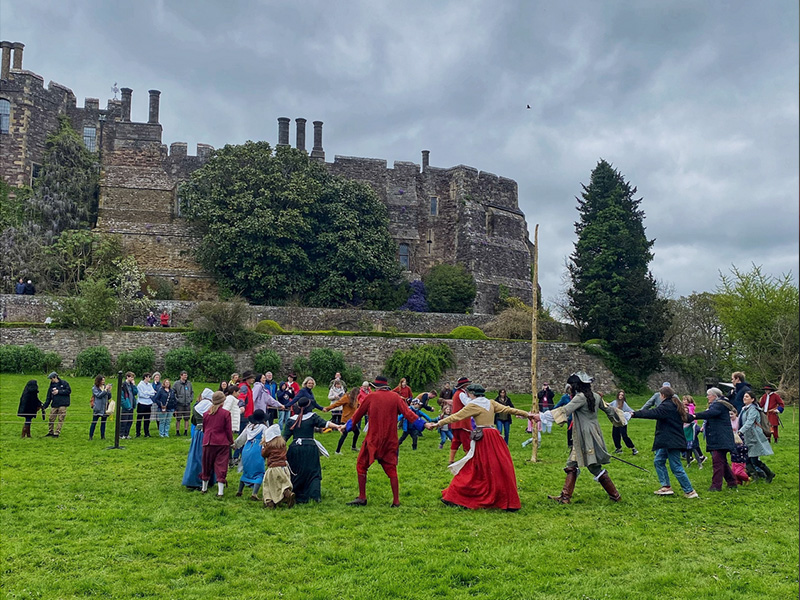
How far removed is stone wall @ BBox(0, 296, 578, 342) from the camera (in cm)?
3042

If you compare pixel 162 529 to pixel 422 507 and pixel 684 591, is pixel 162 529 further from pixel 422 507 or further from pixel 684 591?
pixel 684 591

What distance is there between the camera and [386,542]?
803 centimetres

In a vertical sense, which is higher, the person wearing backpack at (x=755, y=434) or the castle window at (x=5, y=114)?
the castle window at (x=5, y=114)

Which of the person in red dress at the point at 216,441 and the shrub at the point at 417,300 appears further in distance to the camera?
the shrub at the point at 417,300

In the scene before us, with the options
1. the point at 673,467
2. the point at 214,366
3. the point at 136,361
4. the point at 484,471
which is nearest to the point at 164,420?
the point at 484,471

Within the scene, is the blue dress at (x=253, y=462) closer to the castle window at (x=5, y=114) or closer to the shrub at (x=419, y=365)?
the shrub at (x=419, y=365)

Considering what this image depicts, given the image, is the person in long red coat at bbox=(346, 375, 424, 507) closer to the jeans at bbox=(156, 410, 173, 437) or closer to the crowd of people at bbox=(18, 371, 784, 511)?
the crowd of people at bbox=(18, 371, 784, 511)

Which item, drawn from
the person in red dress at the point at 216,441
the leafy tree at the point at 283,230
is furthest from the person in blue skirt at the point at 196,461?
the leafy tree at the point at 283,230

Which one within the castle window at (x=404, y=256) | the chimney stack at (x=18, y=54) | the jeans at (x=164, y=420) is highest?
the chimney stack at (x=18, y=54)

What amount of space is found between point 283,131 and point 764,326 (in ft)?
102

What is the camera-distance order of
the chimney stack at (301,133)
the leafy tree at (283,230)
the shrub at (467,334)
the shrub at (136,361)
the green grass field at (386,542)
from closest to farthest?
the green grass field at (386,542), the shrub at (136,361), the shrub at (467,334), the leafy tree at (283,230), the chimney stack at (301,133)

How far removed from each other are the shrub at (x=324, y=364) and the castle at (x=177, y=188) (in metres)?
12.3

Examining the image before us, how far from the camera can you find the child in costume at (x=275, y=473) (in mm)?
9836

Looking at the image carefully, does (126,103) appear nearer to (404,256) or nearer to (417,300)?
(404,256)
